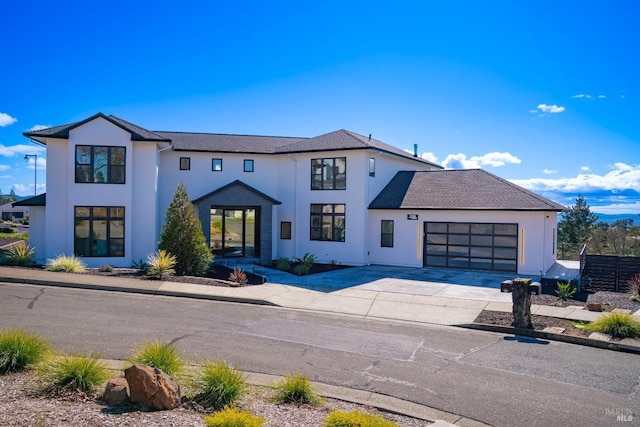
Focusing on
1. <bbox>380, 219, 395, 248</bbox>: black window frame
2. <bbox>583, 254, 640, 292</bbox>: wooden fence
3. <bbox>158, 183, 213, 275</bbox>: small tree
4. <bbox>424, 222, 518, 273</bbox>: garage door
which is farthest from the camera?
<bbox>380, 219, 395, 248</bbox>: black window frame

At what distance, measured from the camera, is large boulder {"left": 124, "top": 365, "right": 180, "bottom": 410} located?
5805 millimetres

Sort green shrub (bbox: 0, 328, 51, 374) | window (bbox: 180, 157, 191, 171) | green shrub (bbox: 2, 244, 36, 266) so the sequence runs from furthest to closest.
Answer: window (bbox: 180, 157, 191, 171) < green shrub (bbox: 2, 244, 36, 266) < green shrub (bbox: 0, 328, 51, 374)

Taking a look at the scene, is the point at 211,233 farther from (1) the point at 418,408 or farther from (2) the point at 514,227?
(1) the point at 418,408

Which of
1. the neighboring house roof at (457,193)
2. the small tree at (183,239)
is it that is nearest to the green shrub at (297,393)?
the small tree at (183,239)

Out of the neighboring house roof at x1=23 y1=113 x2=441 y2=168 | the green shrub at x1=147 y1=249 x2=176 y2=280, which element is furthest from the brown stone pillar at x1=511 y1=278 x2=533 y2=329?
the neighboring house roof at x1=23 y1=113 x2=441 y2=168

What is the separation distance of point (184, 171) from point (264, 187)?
4334 mm

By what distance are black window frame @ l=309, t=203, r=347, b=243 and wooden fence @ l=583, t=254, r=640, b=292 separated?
36.5 feet

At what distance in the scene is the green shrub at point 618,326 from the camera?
10.8 metres

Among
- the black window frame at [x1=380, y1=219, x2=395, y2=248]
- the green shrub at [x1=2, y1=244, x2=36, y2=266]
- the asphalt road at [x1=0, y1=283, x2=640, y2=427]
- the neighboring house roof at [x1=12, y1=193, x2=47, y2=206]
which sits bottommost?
the asphalt road at [x1=0, y1=283, x2=640, y2=427]

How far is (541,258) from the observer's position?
20.8 metres

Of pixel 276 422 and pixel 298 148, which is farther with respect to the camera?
pixel 298 148

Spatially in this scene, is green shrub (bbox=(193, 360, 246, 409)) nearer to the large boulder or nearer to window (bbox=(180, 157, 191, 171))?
the large boulder

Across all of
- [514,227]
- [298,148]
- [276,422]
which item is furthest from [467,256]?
[276,422]

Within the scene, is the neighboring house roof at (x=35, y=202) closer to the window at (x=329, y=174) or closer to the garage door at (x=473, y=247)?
the window at (x=329, y=174)
